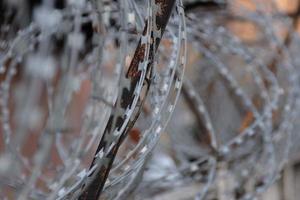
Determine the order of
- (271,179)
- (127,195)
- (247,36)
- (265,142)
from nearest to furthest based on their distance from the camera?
(127,195), (271,179), (265,142), (247,36)

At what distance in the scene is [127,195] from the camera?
6.04 feet

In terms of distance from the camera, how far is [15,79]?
14.2 feet

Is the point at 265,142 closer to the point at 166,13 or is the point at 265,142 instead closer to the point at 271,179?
the point at 271,179

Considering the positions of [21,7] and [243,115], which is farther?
[243,115]

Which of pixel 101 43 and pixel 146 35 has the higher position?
pixel 101 43

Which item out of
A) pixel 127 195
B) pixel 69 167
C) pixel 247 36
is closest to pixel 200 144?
pixel 247 36

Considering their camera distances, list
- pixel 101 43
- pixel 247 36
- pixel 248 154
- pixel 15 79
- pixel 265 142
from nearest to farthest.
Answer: pixel 101 43, pixel 265 142, pixel 248 154, pixel 15 79, pixel 247 36

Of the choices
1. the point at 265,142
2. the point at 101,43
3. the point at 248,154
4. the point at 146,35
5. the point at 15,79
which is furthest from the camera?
the point at 15,79

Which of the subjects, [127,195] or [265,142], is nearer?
[127,195]

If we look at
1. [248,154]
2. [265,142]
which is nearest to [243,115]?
[248,154]

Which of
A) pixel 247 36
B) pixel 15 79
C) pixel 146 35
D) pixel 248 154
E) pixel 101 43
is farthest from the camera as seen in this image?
pixel 247 36

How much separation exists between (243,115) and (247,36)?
0.73 meters

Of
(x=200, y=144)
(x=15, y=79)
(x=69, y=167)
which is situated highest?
(x=15, y=79)

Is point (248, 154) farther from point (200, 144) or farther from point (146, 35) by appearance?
point (146, 35)
